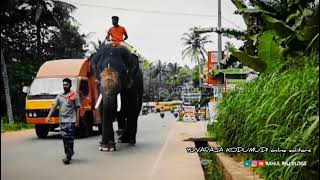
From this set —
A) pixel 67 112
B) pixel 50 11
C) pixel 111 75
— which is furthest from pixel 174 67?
pixel 50 11

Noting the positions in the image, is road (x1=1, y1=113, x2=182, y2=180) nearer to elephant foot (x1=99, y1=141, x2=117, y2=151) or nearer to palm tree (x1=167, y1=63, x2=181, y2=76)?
elephant foot (x1=99, y1=141, x2=117, y2=151)

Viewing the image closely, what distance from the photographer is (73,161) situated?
578 centimetres

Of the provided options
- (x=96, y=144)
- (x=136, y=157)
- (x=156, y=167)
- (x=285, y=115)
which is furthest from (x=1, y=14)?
(x=96, y=144)

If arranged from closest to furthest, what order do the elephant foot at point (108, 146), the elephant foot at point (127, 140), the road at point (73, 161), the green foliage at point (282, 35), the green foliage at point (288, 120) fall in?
the road at point (73, 161), the green foliage at point (288, 120), the green foliage at point (282, 35), the elephant foot at point (108, 146), the elephant foot at point (127, 140)

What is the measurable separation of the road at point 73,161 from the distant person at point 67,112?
5.8 inches

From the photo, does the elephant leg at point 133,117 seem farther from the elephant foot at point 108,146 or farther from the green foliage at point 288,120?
the green foliage at point 288,120

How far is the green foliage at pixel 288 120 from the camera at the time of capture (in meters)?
3.26

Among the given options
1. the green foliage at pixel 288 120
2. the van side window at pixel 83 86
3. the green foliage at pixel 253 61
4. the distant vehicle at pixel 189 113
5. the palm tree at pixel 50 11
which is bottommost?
the distant vehicle at pixel 189 113

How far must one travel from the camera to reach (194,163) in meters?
5.97

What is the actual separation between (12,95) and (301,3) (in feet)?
15.7

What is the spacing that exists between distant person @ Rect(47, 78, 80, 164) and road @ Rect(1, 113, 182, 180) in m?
0.15

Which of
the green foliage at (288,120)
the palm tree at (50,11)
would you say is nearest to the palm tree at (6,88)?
the palm tree at (50,11)

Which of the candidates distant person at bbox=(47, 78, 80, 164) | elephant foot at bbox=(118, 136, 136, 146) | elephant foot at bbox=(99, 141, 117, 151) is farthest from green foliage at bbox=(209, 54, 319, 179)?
elephant foot at bbox=(118, 136, 136, 146)

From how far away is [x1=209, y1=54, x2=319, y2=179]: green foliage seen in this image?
3256 millimetres
